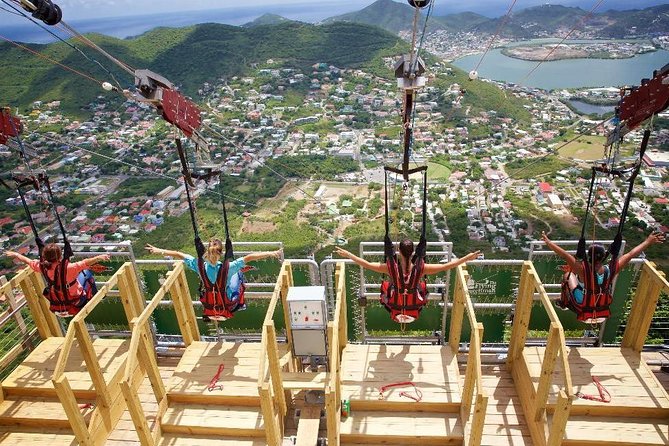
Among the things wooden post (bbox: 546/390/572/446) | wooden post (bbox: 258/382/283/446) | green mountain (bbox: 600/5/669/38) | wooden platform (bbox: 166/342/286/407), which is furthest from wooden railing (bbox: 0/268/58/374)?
green mountain (bbox: 600/5/669/38)

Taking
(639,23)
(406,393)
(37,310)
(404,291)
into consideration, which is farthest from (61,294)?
(639,23)

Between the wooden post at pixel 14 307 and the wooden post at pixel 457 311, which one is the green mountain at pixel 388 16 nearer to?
the wooden post at pixel 457 311

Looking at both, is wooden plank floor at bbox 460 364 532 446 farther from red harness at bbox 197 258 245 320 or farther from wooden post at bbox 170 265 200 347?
wooden post at bbox 170 265 200 347

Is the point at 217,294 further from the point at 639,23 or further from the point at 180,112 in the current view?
the point at 639,23

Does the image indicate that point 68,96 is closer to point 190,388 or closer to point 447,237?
point 447,237

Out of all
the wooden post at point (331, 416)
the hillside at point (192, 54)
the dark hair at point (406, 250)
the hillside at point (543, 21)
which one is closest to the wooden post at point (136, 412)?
the wooden post at point (331, 416)

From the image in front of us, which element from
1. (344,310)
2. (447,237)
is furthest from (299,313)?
(447,237)
